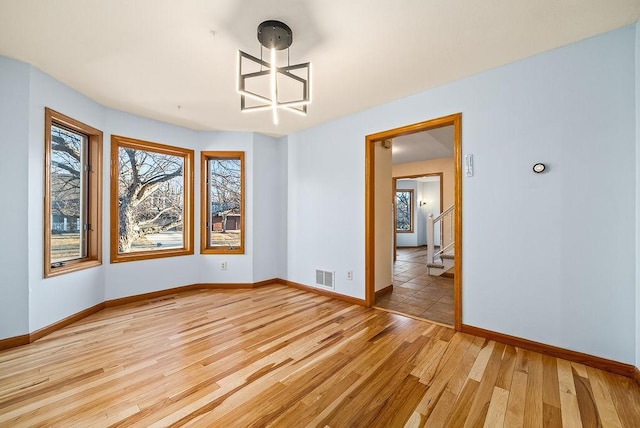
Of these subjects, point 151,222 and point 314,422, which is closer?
point 314,422

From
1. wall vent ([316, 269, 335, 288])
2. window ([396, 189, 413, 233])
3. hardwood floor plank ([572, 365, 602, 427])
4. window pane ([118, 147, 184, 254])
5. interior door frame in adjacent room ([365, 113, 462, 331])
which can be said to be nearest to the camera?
hardwood floor plank ([572, 365, 602, 427])

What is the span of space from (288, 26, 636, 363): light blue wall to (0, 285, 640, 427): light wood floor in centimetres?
39

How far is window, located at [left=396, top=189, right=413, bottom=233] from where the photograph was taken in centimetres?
1070

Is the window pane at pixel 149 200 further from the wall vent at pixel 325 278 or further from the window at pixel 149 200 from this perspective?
the wall vent at pixel 325 278

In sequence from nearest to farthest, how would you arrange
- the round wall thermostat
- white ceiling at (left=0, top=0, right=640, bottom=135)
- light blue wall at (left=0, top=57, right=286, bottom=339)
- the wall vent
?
white ceiling at (left=0, top=0, right=640, bottom=135)
the round wall thermostat
light blue wall at (left=0, top=57, right=286, bottom=339)
the wall vent

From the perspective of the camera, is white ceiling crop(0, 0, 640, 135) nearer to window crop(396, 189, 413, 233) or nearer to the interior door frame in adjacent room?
the interior door frame in adjacent room

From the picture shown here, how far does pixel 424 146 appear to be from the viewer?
18.6ft

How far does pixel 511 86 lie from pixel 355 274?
8.99ft

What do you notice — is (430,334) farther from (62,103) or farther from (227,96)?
(62,103)

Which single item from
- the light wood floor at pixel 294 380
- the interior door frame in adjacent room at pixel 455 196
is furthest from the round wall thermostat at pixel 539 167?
the light wood floor at pixel 294 380

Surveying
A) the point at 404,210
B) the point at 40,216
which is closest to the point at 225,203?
the point at 40,216

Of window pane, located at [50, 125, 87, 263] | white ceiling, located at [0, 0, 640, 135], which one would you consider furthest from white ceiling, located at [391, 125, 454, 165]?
window pane, located at [50, 125, 87, 263]

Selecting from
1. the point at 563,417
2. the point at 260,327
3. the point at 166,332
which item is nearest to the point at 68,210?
the point at 166,332

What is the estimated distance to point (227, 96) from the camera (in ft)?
10.4
